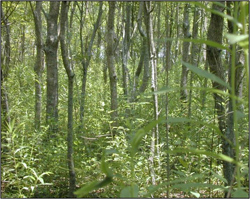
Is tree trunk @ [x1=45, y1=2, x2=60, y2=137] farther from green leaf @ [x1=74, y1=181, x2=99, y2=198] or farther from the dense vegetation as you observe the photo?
green leaf @ [x1=74, y1=181, x2=99, y2=198]

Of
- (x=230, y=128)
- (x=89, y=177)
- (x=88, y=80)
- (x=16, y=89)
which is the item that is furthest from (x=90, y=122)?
(x=88, y=80)

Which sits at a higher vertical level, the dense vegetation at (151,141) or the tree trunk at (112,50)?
the tree trunk at (112,50)

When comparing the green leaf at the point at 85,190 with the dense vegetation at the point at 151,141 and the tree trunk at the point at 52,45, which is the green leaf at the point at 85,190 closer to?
the dense vegetation at the point at 151,141

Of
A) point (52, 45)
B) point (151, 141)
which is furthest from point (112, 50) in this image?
point (151, 141)

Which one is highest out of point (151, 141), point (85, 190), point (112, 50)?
point (112, 50)

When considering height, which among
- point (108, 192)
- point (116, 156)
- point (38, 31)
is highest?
point (38, 31)

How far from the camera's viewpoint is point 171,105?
451cm

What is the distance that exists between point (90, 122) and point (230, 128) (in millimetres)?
3045

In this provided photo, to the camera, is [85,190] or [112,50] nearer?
[85,190]

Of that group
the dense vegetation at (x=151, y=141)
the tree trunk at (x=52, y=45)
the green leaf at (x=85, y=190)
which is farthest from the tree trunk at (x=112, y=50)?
the green leaf at (x=85, y=190)

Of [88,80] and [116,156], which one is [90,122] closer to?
[116,156]

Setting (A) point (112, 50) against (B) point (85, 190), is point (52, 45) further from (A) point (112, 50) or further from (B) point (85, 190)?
(B) point (85, 190)

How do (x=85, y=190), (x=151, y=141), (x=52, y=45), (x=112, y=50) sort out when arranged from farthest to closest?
(x=112, y=50) → (x=52, y=45) → (x=151, y=141) → (x=85, y=190)

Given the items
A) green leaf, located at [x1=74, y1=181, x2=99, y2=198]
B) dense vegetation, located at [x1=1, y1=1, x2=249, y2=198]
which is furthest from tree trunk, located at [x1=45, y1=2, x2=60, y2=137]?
green leaf, located at [x1=74, y1=181, x2=99, y2=198]
